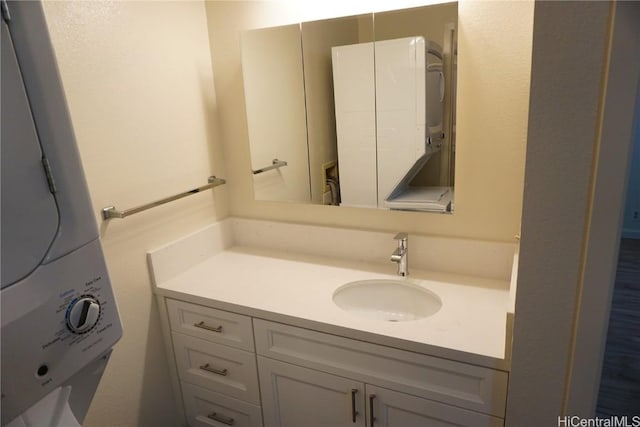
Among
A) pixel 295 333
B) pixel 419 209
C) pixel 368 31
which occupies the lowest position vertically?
pixel 295 333

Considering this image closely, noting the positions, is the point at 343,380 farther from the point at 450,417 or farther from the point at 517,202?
the point at 517,202

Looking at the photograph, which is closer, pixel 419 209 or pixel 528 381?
pixel 528 381

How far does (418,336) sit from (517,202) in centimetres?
59

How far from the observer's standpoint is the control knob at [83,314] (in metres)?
0.73

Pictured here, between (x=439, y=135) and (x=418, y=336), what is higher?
(x=439, y=135)

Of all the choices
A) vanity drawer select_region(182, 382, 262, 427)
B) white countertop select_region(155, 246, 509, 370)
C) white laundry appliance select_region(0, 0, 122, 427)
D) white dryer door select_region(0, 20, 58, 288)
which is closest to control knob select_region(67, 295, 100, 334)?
white laundry appliance select_region(0, 0, 122, 427)

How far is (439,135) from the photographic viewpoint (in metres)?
1.40

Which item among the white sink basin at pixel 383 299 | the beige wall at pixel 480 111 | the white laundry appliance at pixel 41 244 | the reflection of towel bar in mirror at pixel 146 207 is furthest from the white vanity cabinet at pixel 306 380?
the white laundry appliance at pixel 41 244

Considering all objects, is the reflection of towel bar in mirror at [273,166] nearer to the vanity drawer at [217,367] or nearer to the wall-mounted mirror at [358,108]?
the wall-mounted mirror at [358,108]

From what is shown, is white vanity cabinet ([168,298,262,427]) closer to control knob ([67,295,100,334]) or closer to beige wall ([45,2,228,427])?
beige wall ([45,2,228,427])

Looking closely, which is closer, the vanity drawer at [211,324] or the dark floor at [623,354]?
the vanity drawer at [211,324]

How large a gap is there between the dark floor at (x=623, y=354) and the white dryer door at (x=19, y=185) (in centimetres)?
223

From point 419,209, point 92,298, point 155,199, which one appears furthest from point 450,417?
point 155,199

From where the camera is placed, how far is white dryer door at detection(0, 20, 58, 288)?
62 centimetres
